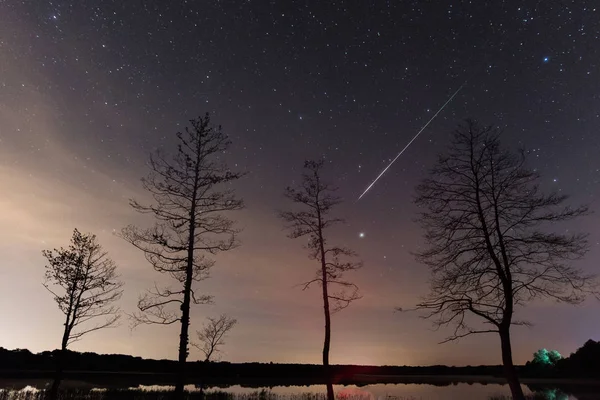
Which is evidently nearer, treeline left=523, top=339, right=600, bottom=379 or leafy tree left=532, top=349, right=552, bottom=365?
treeline left=523, top=339, right=600, bottom=379

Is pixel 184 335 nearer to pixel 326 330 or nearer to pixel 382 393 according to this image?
pixel 326 330

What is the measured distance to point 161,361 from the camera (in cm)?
13212

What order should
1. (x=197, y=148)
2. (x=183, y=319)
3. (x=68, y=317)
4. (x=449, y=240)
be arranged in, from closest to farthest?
(x=449, y=240), (x=183, y=319), (x=197, y=148), (x=68, y=317)

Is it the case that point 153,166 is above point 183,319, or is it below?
above

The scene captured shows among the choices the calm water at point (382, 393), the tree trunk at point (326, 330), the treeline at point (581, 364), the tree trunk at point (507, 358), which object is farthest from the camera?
the treeline at point (581, 364)

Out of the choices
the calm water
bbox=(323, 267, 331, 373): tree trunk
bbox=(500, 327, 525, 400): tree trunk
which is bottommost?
the calm water

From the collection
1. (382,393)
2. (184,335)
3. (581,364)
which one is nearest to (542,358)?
(581,364)

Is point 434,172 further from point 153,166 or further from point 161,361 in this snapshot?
point 161,361

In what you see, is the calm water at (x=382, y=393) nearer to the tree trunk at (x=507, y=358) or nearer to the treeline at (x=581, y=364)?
the tree trunk at (x=507, y=358)

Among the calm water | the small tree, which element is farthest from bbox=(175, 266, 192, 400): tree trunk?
the small tree

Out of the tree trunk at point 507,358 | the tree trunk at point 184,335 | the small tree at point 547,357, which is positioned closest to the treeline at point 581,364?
the small tree at point 547,357

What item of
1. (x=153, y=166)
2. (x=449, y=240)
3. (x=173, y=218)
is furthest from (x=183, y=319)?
(x=449, y=240)

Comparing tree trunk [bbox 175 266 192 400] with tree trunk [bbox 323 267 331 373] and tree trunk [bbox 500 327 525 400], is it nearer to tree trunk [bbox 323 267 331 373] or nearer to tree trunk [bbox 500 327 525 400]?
tree trunk [bbox 323 267 331 373]

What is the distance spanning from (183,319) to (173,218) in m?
4.58
